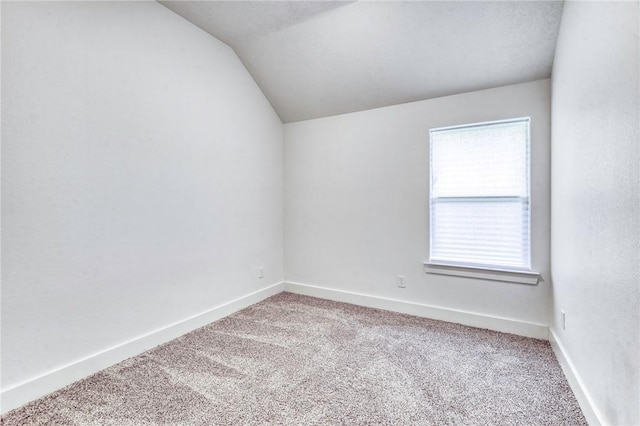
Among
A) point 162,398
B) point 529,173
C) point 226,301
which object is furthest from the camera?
point 226,301

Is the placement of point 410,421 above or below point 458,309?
below

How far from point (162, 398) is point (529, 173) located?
3.21 m

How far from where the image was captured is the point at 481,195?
109 inches

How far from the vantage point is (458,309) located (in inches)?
112

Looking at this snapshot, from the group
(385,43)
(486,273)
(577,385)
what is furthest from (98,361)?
(385,43)

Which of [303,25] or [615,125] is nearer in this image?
[615,125]

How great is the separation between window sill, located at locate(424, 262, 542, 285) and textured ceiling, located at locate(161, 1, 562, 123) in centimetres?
168

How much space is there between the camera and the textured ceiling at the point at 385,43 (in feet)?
7.45

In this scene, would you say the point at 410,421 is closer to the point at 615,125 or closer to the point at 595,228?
the point at 595,228

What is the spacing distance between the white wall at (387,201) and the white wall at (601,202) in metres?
0.44

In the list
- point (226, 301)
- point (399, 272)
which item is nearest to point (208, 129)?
point (226, 301)

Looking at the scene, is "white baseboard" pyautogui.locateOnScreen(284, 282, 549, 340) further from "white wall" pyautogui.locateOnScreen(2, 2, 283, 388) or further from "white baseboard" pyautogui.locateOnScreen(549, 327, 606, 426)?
"white wall" pyautogui.locateOnScreen(2, 2, 283, 388)

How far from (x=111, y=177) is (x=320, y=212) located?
2.18 meters

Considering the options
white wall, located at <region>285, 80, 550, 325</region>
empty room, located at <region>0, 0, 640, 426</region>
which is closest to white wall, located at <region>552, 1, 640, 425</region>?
empty room, located at <region>0, 0, 640, 426</region>
